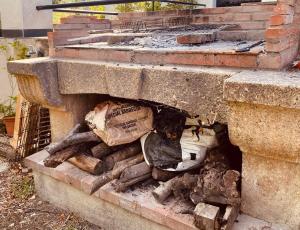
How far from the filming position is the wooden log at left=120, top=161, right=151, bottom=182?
258 centimetres

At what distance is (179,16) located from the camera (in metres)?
4.68

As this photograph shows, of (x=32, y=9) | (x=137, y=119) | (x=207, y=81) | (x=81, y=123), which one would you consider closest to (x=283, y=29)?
(x=207, y=81)

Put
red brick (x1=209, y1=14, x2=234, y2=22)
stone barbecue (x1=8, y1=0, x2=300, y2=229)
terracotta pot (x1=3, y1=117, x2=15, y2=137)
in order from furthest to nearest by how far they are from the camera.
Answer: terracotta pot (x1=3, y1=117, x2=15, y2=137) → red brick (x1=209, y1=14, x2=234, y2=22) → stone barbecue (x1=8, y1=0, x2=300, y2=229)

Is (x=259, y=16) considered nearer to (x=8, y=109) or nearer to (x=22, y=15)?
(x=22, y=15)

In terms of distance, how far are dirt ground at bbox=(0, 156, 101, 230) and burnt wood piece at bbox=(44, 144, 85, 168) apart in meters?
0.51

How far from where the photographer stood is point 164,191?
2389mm

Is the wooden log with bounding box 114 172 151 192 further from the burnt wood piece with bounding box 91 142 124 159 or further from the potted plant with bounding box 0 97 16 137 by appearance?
the potted plant with bounding box 0 97 16 137

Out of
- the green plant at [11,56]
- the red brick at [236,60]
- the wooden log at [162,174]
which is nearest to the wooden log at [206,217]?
the wooden log at [162,174]

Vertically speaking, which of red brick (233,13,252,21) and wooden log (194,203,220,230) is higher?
red brick (233,13,252,21)

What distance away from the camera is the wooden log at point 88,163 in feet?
9.10

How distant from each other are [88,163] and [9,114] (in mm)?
2460

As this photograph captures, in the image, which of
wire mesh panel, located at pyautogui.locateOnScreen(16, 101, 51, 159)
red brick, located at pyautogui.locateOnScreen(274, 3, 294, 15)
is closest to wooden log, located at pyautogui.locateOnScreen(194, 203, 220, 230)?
red brick, located at pyautogui.locateOnScreen(274, 3, 294, 15)

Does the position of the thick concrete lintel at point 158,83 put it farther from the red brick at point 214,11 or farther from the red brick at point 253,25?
the red brick at point 214,11

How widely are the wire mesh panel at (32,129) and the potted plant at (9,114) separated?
0.62 meters
